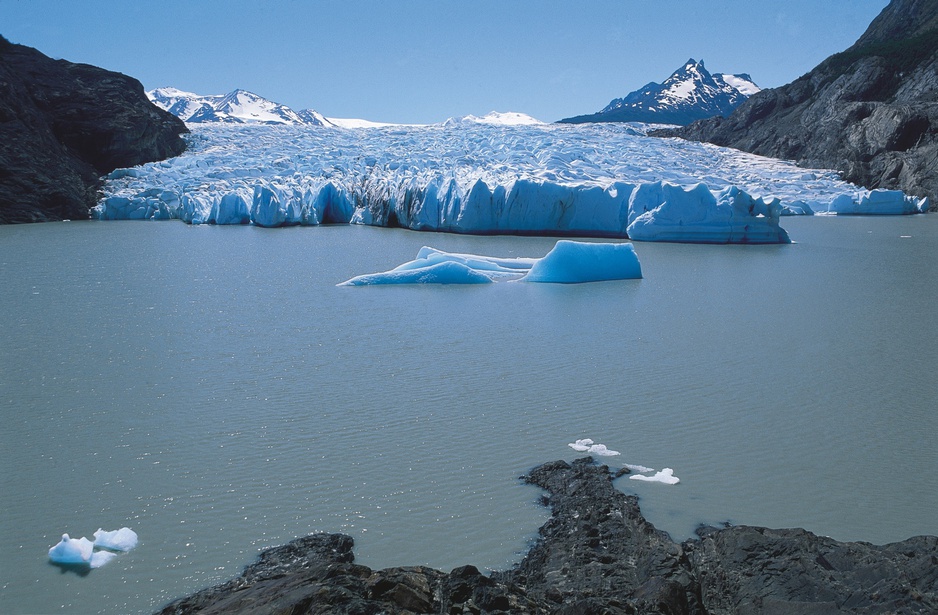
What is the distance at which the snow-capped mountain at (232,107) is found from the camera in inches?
3570

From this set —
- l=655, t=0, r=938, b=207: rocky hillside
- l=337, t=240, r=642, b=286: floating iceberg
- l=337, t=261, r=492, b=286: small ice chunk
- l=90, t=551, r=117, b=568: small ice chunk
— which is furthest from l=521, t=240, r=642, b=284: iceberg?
l=655, t=0, r=938, b=207: rocky hillside

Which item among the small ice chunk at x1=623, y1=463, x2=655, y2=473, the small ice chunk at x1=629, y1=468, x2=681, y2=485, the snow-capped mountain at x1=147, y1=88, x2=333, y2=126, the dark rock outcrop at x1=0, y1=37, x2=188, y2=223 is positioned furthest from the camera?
the snow-capped mountain at x1=147, y1=88, x2=333, y2=126

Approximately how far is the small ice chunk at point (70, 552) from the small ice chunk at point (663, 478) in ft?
7.92

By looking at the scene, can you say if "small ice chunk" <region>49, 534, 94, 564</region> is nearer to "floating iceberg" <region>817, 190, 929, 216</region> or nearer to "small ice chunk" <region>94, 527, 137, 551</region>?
"small ice chunk" <region>94, 527, 137, 551</region>

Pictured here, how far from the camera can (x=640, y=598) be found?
2.22 meters

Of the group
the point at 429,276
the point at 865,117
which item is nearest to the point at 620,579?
the point at 429,276

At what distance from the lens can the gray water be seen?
312cm

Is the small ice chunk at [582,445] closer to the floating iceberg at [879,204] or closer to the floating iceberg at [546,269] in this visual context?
the floating iceberg at [546,269]

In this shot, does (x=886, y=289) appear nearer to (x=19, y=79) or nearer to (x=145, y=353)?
(x=145, y=353)

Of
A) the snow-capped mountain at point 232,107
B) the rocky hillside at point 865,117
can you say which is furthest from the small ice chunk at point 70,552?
the snow-capped mountain at point 232,107

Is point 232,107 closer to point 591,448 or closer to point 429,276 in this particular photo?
point 429,276

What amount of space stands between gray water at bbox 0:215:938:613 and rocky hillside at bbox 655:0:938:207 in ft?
76.1

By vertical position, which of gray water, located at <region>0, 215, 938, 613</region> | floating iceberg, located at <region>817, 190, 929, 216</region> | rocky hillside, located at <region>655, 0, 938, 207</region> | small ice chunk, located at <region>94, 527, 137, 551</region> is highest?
rocky hillside, located at <region>655, 0, 938, 207</region>

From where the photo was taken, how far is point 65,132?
2500cm
